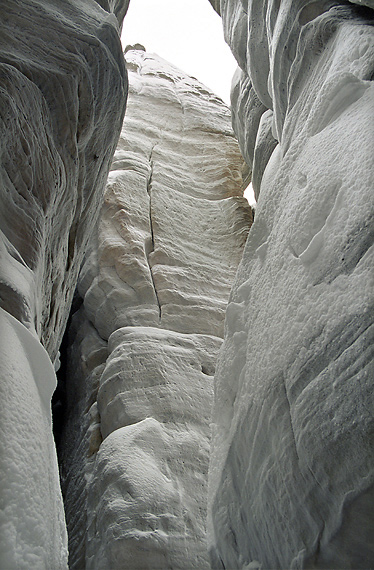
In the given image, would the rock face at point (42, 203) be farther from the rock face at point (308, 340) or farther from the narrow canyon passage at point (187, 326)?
the rock face at point (308, 340)

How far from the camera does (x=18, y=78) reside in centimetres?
245

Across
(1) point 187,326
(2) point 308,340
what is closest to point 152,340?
(1) point 187,326

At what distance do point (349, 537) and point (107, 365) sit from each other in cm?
262

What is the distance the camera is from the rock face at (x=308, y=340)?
1.65 meters

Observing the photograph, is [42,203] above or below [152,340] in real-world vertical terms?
above

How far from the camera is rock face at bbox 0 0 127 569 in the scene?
1.53 m

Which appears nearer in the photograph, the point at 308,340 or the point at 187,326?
the point at 308,340

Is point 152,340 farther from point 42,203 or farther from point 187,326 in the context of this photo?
point 42,203

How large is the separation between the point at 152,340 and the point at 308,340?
228 cm

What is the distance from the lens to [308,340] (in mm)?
1894

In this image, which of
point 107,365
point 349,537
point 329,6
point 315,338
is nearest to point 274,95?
point 329,6

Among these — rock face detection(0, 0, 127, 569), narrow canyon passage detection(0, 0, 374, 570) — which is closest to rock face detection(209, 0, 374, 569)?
narrow canyon passage detection(0, 0, 374, 570)

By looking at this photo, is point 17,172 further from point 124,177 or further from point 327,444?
point 124,177

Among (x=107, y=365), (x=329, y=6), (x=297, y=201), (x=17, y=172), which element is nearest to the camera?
(x=297, y=201)
